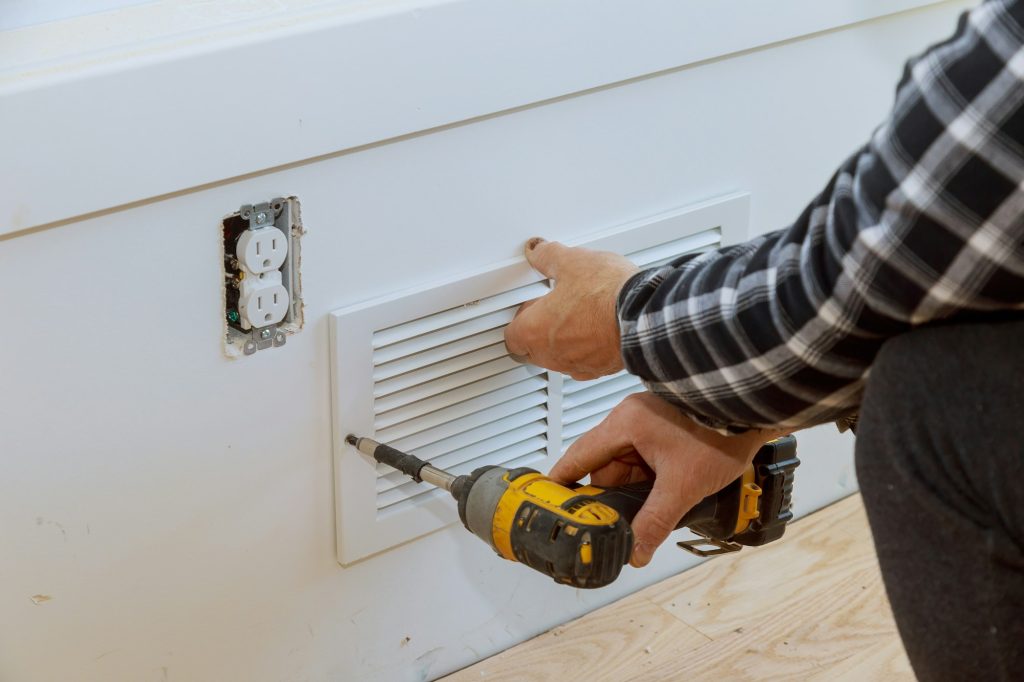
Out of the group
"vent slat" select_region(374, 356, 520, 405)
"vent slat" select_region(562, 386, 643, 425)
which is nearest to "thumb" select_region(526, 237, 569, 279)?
"vent slat" select_region(374, 356, 520, 405)

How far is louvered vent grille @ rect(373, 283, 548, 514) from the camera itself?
1153 millimetres

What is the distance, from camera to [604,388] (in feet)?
4.40

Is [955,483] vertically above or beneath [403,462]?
above

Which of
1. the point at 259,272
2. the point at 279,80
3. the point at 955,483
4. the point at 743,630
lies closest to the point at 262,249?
the point at 259,272

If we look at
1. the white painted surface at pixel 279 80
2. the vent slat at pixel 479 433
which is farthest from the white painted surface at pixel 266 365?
the vent slat at pixel 479 433

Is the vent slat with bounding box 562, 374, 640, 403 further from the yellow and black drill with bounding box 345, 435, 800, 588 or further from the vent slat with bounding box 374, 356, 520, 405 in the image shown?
the yellow and black drill with bounding box 345, 435, 800, 588

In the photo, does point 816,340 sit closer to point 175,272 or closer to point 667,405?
point 667,405

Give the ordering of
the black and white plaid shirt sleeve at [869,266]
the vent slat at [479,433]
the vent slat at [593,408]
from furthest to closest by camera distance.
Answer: the vent slat at [593,408] < the vent slat at [479,433] < the black and white plaid shirt sleeve at [869,266]

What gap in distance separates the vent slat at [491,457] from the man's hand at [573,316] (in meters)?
0.13

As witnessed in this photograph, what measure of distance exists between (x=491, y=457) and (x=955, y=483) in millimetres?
608

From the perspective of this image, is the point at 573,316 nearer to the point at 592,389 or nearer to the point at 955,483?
the point at 592,389

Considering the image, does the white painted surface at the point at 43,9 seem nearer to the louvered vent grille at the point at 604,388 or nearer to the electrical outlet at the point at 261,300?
the electrical outlet at the point at 261,300

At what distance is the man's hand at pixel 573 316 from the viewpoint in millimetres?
1077

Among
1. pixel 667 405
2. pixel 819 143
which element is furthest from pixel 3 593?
pixel 819 143
